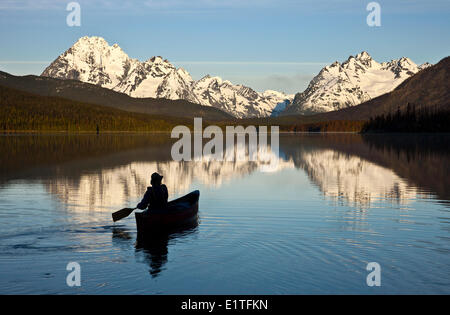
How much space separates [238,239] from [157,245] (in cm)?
343

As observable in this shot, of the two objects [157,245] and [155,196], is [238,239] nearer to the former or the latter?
[157,245]

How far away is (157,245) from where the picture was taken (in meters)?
22.4

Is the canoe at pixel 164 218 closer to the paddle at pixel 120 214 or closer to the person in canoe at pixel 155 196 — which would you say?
the person in canoe at pixel 155 196

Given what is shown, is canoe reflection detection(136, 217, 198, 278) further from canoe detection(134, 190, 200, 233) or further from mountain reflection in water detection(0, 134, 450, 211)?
mountain reflection in water detection(0, 134, 450, 211)

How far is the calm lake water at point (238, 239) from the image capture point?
1705 centimetres

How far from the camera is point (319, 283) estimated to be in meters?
16.9

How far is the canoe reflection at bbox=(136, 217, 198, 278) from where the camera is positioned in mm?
19375

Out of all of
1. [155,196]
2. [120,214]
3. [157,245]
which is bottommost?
[157,245]

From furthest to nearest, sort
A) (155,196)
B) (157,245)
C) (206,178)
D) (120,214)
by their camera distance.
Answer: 1. (206,178)
2. (120,214)
3. (155,196)
4. (157,245)

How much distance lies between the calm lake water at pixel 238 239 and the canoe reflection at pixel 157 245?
7 cm

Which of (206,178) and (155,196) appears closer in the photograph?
(155,196)

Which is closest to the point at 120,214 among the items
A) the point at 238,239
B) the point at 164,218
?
the point at 164,218

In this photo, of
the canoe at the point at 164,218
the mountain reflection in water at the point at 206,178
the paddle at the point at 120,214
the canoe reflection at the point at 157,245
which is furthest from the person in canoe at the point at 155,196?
→ the mountain reflection in water at the point at 206,178
